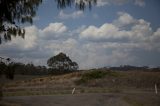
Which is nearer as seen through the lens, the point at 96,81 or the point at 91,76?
the point at 96,81

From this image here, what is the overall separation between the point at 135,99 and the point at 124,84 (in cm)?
2426

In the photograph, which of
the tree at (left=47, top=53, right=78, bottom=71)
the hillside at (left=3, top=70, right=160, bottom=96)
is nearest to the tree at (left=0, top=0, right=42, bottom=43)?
the hillside at (left=3, top=70, right=160, bottom=96)

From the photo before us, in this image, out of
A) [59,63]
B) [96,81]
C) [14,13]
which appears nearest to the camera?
[14,13]

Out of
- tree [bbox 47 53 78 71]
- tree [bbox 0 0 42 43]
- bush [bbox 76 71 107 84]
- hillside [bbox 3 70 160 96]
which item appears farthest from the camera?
tree [bbox 47 53 78 71]

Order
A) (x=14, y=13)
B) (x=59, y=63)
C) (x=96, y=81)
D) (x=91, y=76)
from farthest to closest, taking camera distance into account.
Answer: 1. (x=59, y=63)
2. (x=91, y=76)
3. (x=96, y=81)
4. (x=14, y=13)

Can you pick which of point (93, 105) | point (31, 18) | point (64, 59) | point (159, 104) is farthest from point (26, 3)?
point (64, 59)

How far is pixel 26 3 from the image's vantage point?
2227 centimetres

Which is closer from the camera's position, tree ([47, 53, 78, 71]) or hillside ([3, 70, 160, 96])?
hillside ([3, 70, 160, 96])

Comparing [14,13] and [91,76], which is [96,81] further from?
[14,13]

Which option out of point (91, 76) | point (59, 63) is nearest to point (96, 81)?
point (91, 76)

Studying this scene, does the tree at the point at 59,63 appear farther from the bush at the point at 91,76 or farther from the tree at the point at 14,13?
the tree at the point at 14,13

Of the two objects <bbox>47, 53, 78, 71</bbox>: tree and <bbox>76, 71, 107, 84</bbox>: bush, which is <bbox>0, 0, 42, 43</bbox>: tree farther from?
<bbox>47, 53, 78, 71</bbox>: tree

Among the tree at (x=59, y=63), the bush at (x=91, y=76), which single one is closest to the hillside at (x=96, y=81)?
the bush at (x=91, y=76)

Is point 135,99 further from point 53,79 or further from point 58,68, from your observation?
point 58,68
